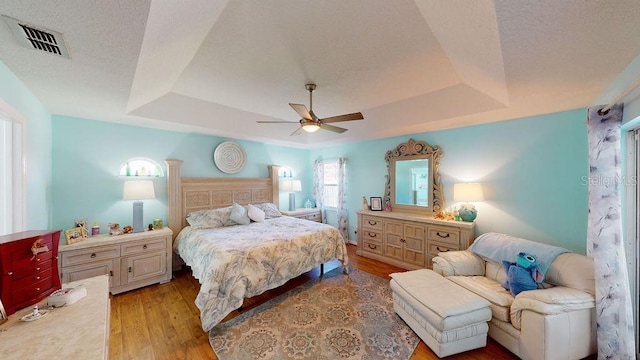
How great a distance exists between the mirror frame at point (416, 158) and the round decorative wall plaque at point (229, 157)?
3068mm

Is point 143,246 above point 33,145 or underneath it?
underneath

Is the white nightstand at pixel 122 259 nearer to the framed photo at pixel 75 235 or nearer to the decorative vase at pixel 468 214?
the framed photo at pixel 75 235

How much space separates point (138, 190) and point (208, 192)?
1100 millimetres

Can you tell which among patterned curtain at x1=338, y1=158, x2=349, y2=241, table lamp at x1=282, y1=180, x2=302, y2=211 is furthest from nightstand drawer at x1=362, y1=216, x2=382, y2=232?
table lamp at x1=282, y1=180, x2=302, y2=211

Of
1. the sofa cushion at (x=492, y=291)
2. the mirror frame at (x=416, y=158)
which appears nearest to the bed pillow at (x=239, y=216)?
the mirror frame at (x=416, y=158)

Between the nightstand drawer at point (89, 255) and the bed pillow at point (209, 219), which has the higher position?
the bed pillow at point (209, 219)

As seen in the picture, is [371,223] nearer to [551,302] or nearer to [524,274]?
[524,274]

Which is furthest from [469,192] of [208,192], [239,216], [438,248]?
[208,192]

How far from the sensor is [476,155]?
3393mm

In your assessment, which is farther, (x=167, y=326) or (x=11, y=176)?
(x=167, y=326)

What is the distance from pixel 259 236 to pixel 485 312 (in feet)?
8.80

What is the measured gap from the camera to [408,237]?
376cm

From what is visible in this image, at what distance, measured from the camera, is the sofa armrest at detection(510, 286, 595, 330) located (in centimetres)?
172

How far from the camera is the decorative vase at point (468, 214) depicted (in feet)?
10.8
